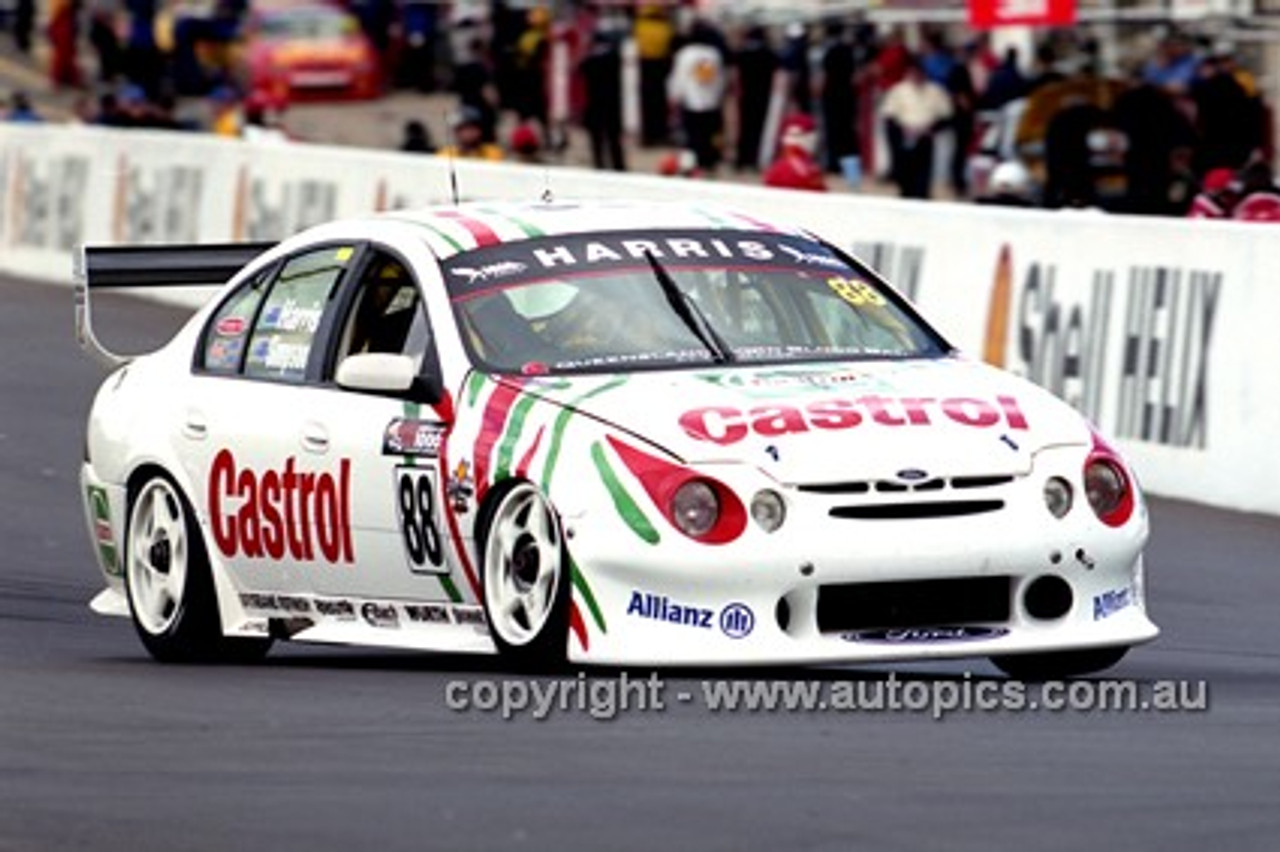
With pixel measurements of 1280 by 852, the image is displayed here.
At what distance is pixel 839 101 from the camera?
36.5 m

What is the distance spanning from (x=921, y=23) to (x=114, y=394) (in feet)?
80.8

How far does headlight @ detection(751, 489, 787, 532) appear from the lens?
9906 millimetres

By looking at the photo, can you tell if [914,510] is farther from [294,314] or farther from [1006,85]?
[1006,85]

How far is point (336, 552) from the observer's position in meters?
11.2

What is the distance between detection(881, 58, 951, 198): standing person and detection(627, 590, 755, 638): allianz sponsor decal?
955 inches

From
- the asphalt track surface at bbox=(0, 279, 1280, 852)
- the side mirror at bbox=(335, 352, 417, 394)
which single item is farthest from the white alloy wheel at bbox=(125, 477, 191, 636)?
the side mirror at bbox=(335, 352, 417, 394)

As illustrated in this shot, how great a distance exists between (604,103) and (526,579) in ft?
94.8

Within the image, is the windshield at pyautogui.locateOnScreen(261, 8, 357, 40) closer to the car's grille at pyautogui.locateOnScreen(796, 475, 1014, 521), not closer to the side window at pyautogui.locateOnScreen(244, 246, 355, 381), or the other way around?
the side window at pyautogui.locateOnScreen(244, 246, 355, 381)

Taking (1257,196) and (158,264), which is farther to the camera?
(1257,196)

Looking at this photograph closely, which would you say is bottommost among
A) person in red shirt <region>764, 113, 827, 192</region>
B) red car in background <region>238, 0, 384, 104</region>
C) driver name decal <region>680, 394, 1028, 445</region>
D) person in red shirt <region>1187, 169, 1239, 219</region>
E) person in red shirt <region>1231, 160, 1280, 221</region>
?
red car in background <region>238, 0, 384, 104</region>

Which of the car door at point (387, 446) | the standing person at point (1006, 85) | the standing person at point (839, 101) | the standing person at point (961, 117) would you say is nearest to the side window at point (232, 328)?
the car door at point (387, 446)

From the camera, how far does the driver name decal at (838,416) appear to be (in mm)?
10039

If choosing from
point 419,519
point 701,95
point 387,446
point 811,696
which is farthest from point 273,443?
point 701,95

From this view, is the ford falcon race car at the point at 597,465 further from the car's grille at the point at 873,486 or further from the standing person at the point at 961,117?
the standing person at the point at 961,117
